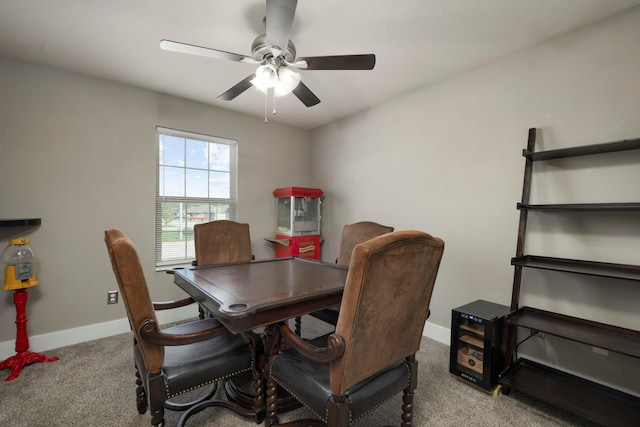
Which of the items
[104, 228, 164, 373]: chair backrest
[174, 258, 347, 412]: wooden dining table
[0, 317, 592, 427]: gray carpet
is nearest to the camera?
[104, 228, 164, 373]: chair backrest

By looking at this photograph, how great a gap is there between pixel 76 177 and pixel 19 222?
584mm

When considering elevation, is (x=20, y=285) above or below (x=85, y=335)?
above

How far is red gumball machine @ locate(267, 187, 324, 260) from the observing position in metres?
3.74

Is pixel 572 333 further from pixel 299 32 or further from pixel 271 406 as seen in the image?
pixel 299 32

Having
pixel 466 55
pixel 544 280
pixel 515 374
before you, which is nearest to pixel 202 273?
pixel 515 374

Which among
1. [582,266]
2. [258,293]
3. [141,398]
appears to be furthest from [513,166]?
[141,398]

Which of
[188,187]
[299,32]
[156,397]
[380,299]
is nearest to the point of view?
[380,299]

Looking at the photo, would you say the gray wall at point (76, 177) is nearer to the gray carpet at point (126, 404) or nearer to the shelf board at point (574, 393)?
the gray carpet at point (126, 404)

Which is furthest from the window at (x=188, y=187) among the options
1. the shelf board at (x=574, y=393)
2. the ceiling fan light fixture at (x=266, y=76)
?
the shelf board at (x=574, y=393)

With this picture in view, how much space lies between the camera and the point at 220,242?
2834mm

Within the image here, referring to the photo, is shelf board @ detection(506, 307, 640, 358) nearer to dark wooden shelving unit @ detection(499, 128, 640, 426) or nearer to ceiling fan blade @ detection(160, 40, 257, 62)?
dark wooden shelving unit @ detection(499, 128, 640, 426)

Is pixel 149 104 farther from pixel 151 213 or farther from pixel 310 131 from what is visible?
pixel 310 131

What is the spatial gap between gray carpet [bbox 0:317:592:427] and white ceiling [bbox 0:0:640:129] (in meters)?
2.59

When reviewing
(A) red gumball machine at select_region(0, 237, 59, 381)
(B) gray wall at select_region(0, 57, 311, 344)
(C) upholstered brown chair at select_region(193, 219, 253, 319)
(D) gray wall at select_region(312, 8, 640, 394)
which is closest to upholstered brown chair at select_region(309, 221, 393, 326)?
(D) gray wall at select_region(312, 8, 640, 394)
